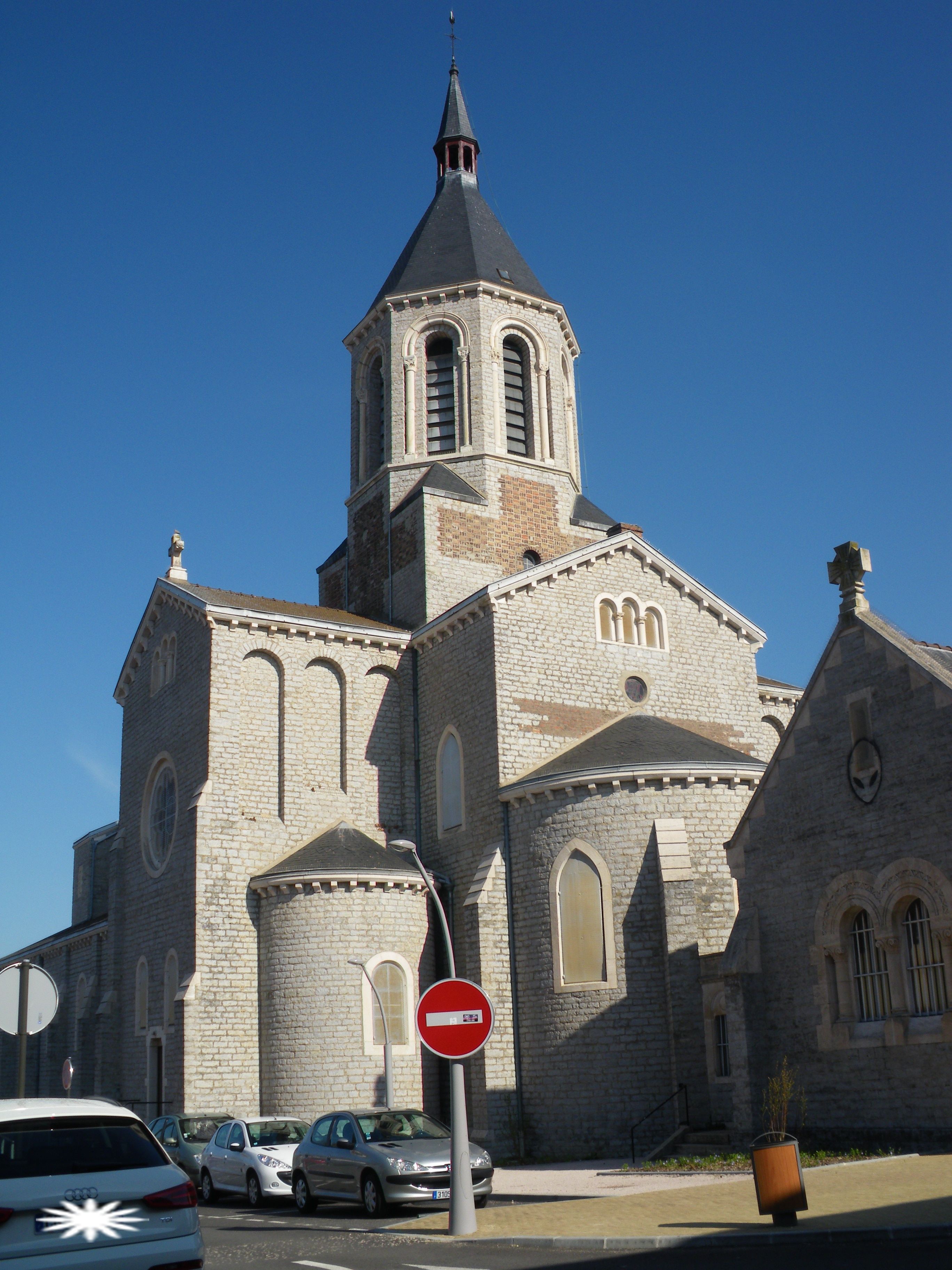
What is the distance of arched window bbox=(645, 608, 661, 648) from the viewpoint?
29.9 metres

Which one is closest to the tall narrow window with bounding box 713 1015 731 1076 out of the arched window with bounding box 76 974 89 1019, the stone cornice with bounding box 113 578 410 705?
the stone cornice with bounding box 113 578 410 705

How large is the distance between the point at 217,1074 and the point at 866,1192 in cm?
1643

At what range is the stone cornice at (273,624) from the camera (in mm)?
28734

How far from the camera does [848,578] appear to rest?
1886 cm

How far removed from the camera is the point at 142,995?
30047 millimetres

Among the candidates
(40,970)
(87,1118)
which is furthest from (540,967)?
(87,1118)

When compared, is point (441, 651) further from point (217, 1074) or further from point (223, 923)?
point (217, 1074)

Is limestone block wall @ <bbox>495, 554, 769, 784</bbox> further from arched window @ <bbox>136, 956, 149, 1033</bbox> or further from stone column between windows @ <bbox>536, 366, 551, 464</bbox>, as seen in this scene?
arched window @ <bbox>136, 956, 149, 1033</bbox>

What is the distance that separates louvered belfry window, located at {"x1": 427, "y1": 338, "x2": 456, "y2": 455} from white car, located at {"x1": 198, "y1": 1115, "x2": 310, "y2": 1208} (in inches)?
795

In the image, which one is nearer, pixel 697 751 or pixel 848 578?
pixel 848 578

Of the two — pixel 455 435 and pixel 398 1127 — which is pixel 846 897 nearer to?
pixel 398 1127

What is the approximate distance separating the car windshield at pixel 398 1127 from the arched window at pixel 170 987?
12141 mm

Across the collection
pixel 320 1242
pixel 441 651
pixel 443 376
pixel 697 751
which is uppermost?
pixel 443 376

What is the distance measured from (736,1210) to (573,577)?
1834 cm
